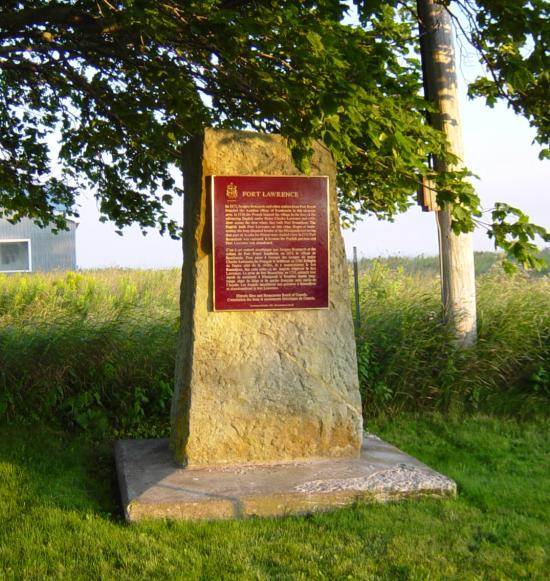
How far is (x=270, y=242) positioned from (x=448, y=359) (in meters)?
3.44

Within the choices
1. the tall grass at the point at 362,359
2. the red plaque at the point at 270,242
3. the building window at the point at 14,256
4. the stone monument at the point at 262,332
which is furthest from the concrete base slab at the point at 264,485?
the building window at the point at 14,256

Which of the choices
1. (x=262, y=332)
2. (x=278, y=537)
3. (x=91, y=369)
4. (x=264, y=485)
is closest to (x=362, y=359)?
(x=262, y=332)

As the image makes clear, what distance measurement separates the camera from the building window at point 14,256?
28.9 metres

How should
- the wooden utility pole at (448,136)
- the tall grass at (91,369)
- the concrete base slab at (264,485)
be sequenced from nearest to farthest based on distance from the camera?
the concrete base slab at (264,485) → the tall grass at (91,369) → the wooden utility pole at (448,136)

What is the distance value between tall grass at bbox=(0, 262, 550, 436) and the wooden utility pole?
0.96 ft

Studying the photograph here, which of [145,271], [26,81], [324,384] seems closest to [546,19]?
[324,384]

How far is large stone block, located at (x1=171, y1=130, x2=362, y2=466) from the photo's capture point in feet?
19.2

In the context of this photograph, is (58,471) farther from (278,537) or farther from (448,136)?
(448,136)

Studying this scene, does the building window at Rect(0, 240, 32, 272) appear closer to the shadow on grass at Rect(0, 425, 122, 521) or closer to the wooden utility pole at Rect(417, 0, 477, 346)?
the shadow on grass at Rect(0, 425, 122, 521)

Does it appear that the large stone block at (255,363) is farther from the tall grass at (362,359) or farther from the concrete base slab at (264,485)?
the tall grass at (362,359)

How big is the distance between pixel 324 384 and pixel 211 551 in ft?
6.43

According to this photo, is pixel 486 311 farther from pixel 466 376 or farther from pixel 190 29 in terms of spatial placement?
pixel 190 29

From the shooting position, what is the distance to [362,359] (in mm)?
8281

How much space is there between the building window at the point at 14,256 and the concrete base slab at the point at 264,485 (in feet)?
80.6
